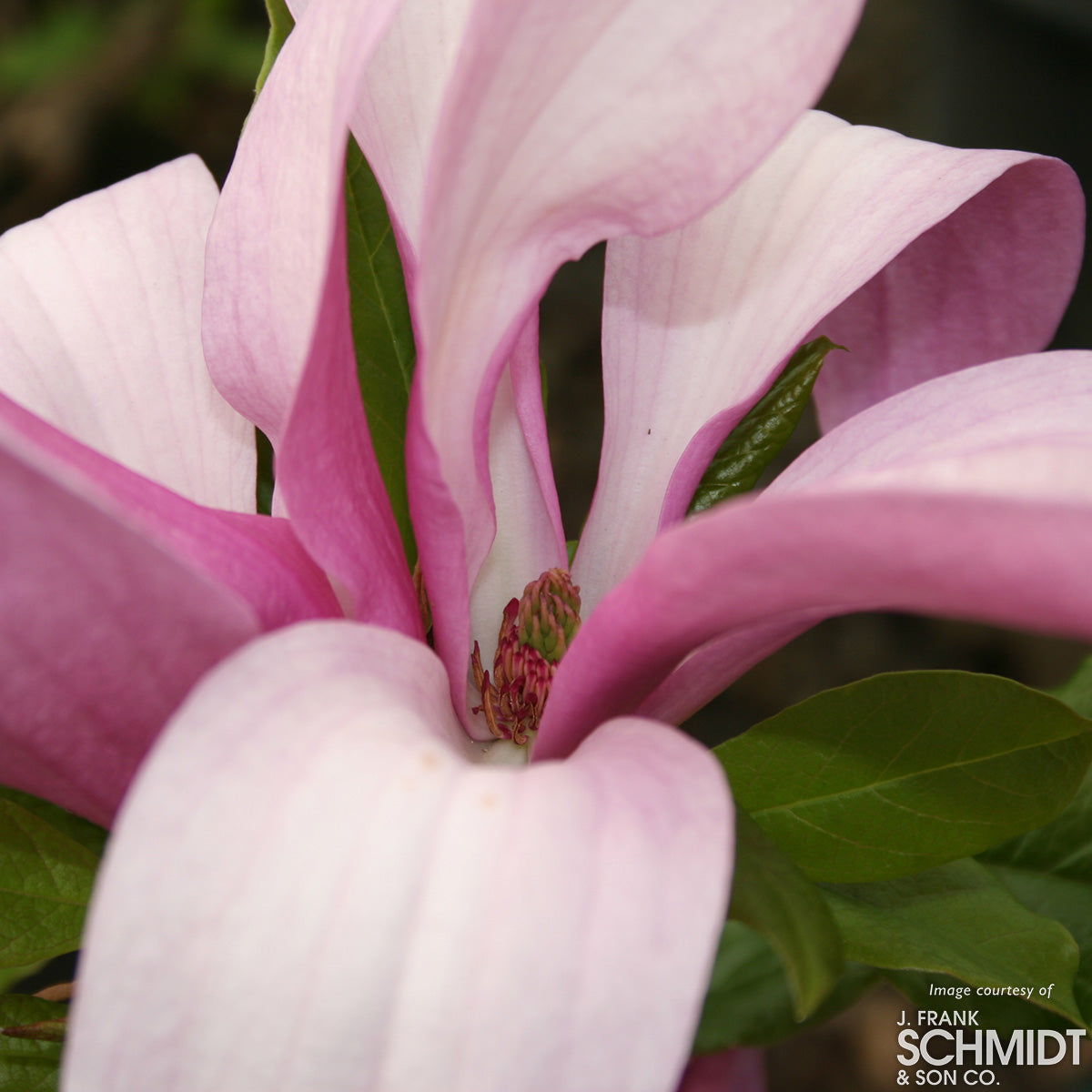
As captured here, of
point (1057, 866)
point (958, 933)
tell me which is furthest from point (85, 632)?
point (1057, 866)

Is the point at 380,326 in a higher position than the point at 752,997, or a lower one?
higher

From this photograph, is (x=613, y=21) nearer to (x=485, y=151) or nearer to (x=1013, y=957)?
(x=485, y=151)

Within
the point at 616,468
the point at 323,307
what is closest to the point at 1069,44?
the point at 616,468

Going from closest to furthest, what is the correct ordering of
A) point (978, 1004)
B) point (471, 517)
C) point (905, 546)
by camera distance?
1. point (905, 546)
2. point (471, 517)
3. point (978, 1004)

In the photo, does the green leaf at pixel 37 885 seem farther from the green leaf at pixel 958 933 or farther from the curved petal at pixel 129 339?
the green leaf at pixel 958 933

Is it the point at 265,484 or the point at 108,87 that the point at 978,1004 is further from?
the point at 108,87

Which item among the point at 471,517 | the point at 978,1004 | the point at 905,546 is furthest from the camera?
the point at 978,1004

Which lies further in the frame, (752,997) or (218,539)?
(752,997)

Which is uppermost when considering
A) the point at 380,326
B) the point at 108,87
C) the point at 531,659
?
the point at 108,87
